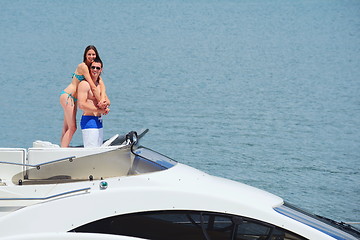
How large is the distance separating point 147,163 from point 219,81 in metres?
21.2

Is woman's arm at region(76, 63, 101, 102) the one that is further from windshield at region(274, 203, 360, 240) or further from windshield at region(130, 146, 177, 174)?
windshield at region(274, 203, 360, 240)

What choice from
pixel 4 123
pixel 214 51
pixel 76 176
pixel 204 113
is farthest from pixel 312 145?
pixel 214 51

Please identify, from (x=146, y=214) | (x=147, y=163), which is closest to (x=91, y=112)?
(x=147, y=163)

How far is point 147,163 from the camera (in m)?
4.79

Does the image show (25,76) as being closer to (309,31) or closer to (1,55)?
(1,55)

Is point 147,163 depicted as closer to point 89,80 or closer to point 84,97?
point 84,97

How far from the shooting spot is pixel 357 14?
4578cm

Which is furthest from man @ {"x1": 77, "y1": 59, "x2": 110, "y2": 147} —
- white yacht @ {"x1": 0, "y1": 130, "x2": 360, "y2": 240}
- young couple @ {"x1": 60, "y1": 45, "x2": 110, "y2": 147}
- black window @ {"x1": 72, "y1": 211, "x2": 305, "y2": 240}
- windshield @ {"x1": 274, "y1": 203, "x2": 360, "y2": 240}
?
windshield @ {"x1": 274, "y1": 203, "x2": 360, "y2": 240}

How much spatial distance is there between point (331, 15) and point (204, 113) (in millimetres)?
27904

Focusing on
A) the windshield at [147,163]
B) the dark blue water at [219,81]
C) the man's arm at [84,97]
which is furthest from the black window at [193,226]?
the dark blue water at [219,81]

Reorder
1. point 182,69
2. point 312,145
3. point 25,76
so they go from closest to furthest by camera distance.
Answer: point 312,145, point 25,76, point 182,69

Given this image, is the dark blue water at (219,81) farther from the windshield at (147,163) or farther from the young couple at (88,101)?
the windshield at (147,163)

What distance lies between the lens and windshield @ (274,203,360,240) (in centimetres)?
439

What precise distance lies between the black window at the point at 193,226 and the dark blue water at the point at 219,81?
5.72m
